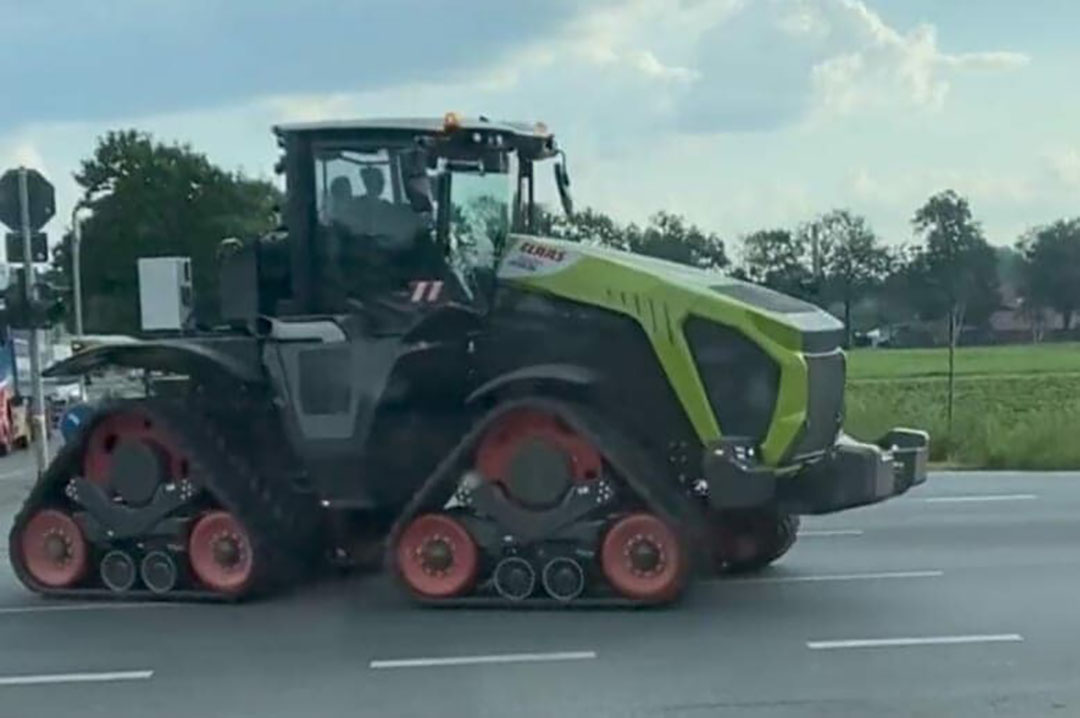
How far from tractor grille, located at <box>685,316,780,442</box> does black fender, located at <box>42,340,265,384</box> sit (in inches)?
121

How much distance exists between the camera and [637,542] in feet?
36.2

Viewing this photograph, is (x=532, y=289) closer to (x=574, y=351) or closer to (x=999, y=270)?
(x=574, y=351)

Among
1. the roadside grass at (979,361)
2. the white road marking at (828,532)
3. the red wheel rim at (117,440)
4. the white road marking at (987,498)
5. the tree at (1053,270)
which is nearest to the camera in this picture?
the red wheel rim at (117,440)

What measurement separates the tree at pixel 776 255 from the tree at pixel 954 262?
7669mm

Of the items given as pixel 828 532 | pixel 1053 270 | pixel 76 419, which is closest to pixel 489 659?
pixel 76 419

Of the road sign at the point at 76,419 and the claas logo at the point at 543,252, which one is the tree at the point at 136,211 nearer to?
the road sign at the point at 76,419

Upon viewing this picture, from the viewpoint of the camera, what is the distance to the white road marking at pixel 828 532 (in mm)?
14992

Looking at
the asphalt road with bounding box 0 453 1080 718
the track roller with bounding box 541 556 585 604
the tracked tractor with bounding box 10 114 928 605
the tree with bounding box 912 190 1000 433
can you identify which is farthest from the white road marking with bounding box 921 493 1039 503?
the tree with bounding box 912 190 1000 433

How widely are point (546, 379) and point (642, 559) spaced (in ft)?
4.08

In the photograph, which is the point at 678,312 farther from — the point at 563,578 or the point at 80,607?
the point at 80,607

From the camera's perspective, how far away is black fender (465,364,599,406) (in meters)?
11.3

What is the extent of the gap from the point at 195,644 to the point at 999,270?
32.0 meters

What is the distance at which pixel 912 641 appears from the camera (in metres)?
9.95

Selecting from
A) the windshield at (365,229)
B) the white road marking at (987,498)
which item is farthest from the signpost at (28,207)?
the white road marking at (987,498)
